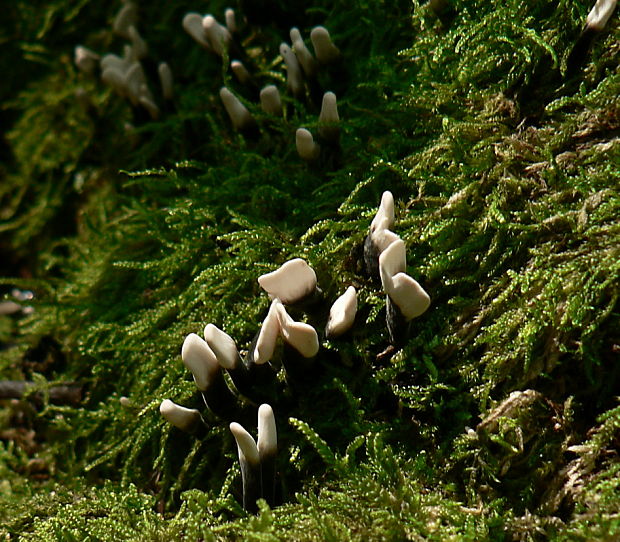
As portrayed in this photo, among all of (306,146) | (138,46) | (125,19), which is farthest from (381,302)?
(125,19)

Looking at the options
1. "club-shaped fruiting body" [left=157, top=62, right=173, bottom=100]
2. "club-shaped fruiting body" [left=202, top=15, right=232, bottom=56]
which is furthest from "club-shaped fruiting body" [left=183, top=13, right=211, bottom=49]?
"club-shaped fruiting body" [left=157, top=62, right=173, bottom=100]

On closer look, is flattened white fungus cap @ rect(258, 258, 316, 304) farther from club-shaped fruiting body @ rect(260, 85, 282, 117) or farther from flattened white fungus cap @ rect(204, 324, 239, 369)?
club-shaped fruiting body @ rect(260, 85, 282, 117)

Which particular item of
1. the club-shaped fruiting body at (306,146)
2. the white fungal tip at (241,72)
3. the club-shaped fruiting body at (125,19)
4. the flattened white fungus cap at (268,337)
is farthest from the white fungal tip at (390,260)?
the club-shaped fruiting body at (125,19)

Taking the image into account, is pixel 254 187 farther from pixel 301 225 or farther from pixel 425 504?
pixel 425 504

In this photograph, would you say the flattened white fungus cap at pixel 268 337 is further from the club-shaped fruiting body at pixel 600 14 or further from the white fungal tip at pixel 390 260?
the club-shaped fruiting body at pixel 600 14

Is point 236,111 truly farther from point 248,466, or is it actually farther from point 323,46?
point 248,466

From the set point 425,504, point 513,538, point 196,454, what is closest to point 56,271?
point 196,454
